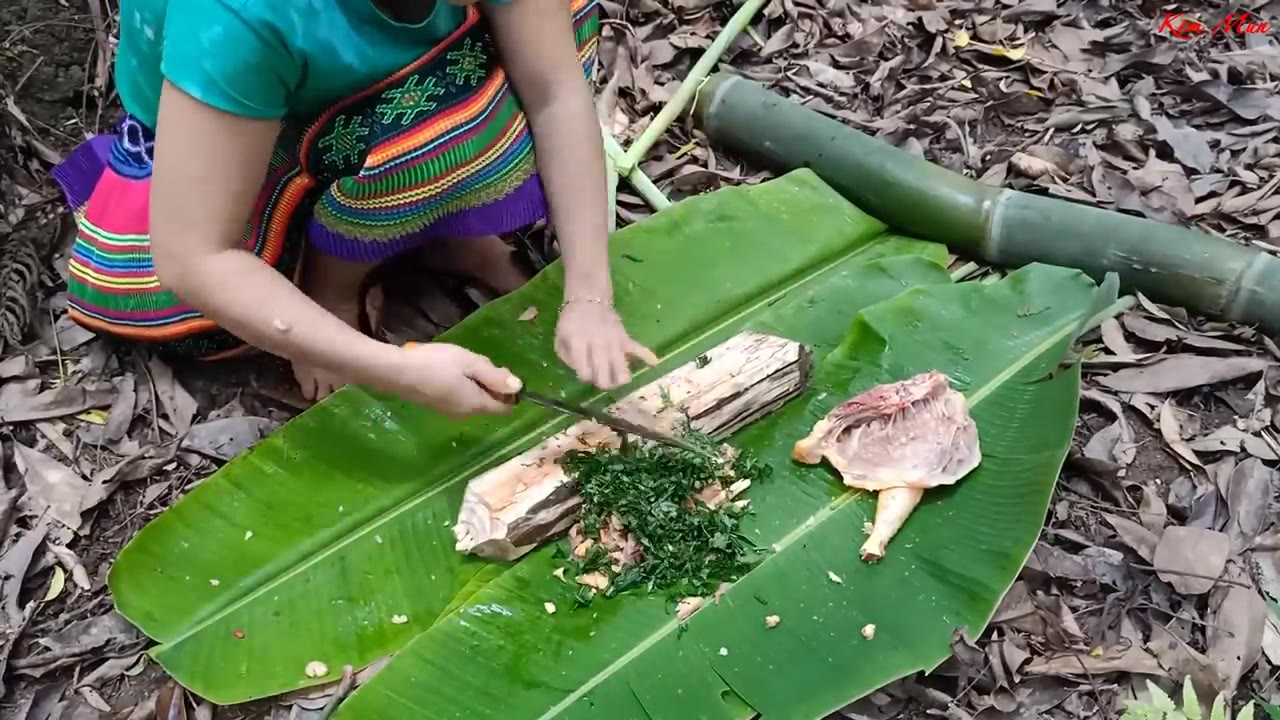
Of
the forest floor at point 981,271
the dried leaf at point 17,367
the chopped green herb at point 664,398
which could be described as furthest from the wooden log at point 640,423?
the dried leaf at point 17,367

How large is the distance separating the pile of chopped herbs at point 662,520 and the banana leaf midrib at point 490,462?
0.50 ft

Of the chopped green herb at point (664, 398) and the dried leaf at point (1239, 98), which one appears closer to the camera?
the chopped green herb at point (664, 398)

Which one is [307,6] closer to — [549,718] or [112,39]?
[549,718]

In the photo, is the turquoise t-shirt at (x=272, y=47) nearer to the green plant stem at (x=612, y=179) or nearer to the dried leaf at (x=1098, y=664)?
the green plant stem at (x=612, y=179)

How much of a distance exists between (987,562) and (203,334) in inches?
53.8

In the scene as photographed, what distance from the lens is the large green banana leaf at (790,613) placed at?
140cm

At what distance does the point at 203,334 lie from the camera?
1808 millimetres

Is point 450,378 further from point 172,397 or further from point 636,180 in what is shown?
point 636,180

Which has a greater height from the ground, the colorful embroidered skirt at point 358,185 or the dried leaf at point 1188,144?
the colorful embroidered skirt at point 358,185

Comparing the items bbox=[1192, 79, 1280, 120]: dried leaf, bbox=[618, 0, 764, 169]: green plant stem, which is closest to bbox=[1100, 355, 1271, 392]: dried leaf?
bbox=[1192, 79, 1280, 120]: dried leaf

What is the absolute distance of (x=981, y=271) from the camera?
2.12 meters

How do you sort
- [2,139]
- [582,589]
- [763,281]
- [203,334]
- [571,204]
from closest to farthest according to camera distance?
1. [582,589]
2. [571,204]
3. [203,334]
4. [763,281]
5. [2,139]

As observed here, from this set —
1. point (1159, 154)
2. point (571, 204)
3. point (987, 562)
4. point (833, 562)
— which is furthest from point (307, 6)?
point (1159, 154)

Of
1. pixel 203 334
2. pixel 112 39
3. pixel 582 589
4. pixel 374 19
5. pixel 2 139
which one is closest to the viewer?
pixel 374 19
